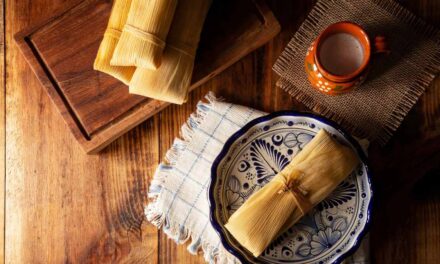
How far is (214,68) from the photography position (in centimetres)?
86

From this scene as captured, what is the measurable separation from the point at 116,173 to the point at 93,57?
8.4 inches

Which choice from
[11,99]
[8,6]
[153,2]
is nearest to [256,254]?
[153,2]

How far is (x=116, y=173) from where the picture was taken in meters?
0.93

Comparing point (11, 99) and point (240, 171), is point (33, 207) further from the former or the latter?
point (240, 171)

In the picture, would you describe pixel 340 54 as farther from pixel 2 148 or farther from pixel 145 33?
pixel 2 148

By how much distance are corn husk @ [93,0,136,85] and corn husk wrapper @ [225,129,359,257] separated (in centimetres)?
31

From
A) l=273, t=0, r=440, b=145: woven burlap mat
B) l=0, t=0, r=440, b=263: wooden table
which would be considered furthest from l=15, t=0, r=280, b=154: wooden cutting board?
l=273, t=0, r=440, b=145: woven burlap mat

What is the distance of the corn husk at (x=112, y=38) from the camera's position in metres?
0.81

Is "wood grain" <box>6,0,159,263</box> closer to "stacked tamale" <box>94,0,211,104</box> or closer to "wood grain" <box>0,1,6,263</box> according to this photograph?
"wood grain" <box>0,1,6,263</box>

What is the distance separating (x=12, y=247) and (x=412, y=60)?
794 mm

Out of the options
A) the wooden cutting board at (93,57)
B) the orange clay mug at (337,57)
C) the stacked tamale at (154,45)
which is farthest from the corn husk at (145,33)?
the orange clay mug at (337,57)

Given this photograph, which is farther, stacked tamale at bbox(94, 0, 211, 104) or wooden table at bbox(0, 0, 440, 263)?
wooden table at bbox(0, 0, 440, 263)

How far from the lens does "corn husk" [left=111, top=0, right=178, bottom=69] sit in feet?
2.49

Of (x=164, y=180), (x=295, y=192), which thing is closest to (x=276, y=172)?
(x=295, y=192)
